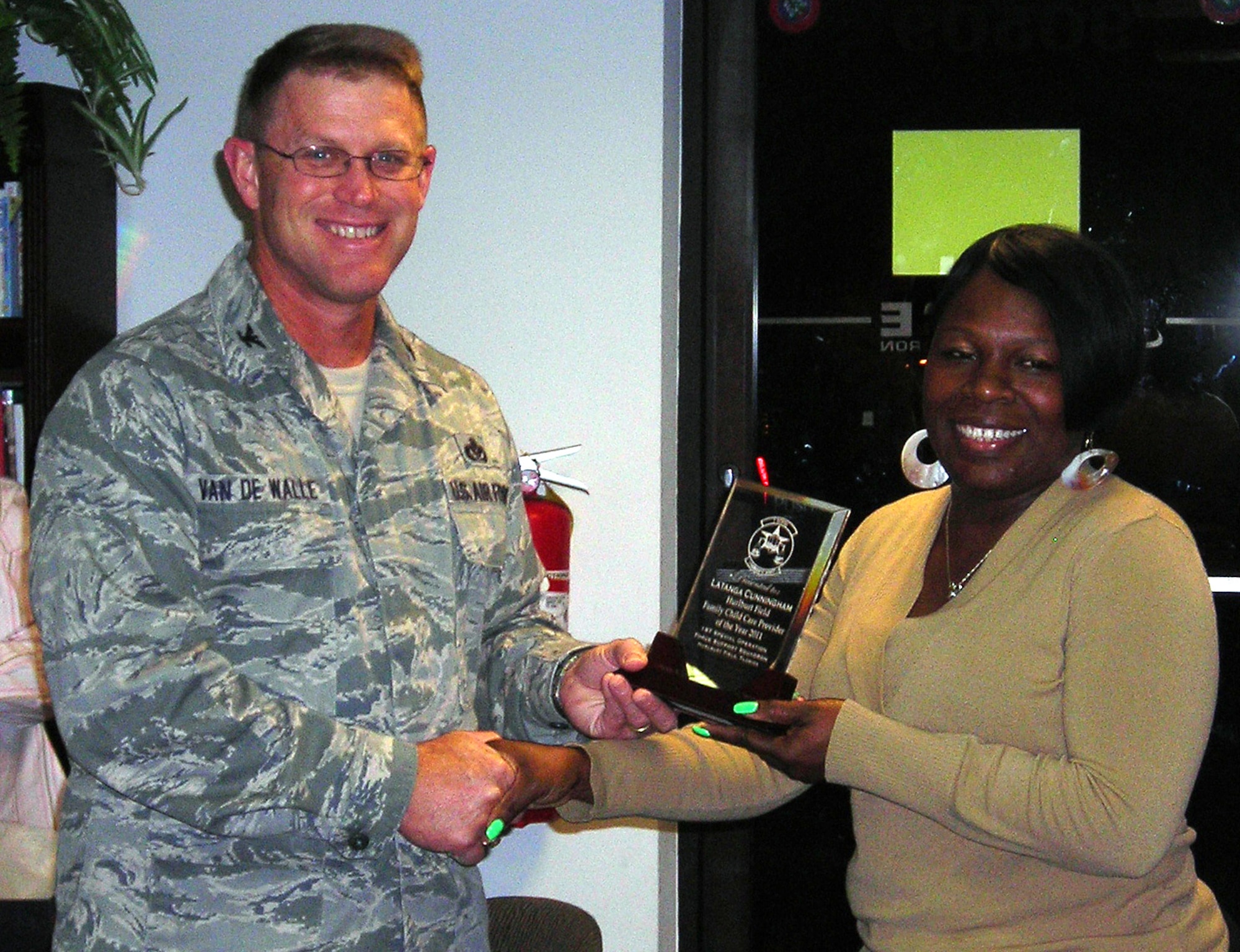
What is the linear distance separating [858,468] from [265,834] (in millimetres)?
2093

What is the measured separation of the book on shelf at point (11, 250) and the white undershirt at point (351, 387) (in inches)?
60.6

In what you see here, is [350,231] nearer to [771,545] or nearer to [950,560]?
[771,545]

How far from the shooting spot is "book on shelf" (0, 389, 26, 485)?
306 cm

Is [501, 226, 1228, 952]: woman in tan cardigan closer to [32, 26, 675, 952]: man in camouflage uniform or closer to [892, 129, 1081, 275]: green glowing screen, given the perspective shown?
[32, 26, 675, 952]: man in camouflage uniform

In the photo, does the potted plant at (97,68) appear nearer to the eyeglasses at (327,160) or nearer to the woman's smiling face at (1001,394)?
the eyeglasses at (327,160)

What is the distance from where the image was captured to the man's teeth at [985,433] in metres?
1.88

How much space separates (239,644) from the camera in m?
1.63

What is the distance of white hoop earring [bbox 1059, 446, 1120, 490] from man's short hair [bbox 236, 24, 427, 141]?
1080 millimetres

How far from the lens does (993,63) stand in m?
3.29

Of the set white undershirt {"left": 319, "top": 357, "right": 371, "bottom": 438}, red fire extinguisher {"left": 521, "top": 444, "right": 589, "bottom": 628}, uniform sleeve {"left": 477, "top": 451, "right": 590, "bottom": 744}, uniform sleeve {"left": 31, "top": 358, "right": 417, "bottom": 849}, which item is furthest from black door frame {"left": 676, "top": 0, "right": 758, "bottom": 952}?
uniform sleeve {"left": 31, "top": 358, "right": 417, "bottom": 849}

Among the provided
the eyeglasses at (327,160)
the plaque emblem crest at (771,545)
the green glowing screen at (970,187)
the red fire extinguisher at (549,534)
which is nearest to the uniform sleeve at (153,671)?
the eyeglasses at (327,160)

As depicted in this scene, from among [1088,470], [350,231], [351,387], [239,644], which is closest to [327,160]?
[350,231]

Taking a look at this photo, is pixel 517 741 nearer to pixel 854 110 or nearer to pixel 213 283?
pixel 213 283

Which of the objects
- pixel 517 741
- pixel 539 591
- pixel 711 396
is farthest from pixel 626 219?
pixel 517 741
